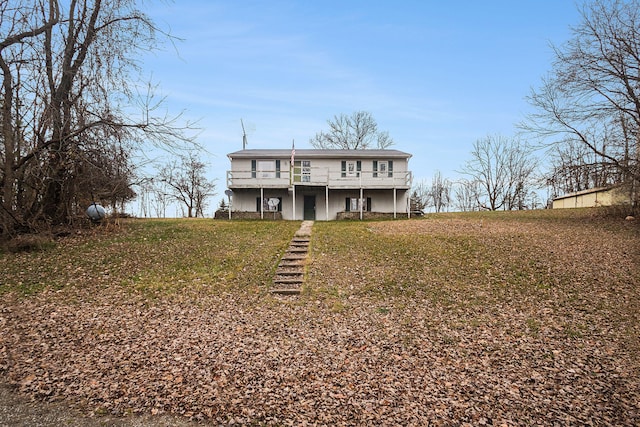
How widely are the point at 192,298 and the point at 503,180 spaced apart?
45660 mm

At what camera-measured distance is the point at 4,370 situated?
17.3 ft

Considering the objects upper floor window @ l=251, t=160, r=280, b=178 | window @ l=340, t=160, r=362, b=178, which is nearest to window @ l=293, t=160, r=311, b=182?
upper floor window @ l=251, t=160, r=280, b=178

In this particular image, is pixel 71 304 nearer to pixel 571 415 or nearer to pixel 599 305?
pixel 571 415

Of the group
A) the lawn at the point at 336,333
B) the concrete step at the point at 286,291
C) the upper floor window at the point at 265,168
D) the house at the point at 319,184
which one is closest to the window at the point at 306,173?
the house at the point at 319,184

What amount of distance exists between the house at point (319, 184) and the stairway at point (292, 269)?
11.1 metres

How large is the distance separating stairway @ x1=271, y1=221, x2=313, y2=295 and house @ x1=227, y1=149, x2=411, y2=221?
11065 millimetres

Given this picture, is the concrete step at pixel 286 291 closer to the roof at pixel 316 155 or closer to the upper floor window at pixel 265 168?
the upper floor window at pixel 265 168

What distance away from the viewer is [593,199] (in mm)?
25078

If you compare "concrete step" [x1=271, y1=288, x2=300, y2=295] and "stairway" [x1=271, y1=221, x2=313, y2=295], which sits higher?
"stairway" [x1=271, y1=221, x2=313, y2=295]

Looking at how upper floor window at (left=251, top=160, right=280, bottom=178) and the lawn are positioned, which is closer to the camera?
the lawn

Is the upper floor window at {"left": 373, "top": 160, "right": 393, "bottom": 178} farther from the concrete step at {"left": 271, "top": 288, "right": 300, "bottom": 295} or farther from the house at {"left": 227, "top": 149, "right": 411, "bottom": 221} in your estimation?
the concrete step at {"left": 271, "top": 288, "right": 300, "bottom": 295}

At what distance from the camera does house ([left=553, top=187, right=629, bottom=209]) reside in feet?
61.3

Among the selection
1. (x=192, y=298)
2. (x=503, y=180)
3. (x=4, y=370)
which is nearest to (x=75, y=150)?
(x=192, y=298)

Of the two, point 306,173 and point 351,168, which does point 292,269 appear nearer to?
point 306,173
